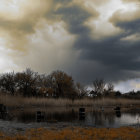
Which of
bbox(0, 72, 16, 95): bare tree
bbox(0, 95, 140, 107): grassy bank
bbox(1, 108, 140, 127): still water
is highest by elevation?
bbox(0, 72, 16, 95): bare tree

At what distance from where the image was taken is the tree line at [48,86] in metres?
63.0

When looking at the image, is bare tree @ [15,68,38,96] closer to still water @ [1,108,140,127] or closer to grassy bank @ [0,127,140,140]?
still water @ [1,108,140,127]

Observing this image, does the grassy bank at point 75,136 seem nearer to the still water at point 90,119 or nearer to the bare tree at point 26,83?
the still water at point 90,119

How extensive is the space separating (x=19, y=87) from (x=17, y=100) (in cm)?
2859

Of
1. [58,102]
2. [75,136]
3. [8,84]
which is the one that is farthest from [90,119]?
[8,84]

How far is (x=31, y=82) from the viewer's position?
65.9 metres

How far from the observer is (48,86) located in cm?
6775

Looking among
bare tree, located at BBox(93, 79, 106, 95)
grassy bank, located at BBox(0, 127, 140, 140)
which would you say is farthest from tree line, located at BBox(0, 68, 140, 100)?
grassy bank, located at BBox(0, 127, 140, 140)

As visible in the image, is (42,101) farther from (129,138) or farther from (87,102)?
(129,138)

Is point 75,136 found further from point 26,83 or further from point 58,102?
point 26,83

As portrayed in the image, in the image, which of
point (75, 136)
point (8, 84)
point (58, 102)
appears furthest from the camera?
point (8, 84)

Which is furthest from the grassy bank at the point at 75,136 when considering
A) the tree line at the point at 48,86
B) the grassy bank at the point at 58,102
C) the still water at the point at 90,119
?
the tree line at the point at 48,86

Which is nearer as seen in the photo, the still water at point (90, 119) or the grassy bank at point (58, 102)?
the still water at point (90, 119)

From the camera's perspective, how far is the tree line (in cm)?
6297
